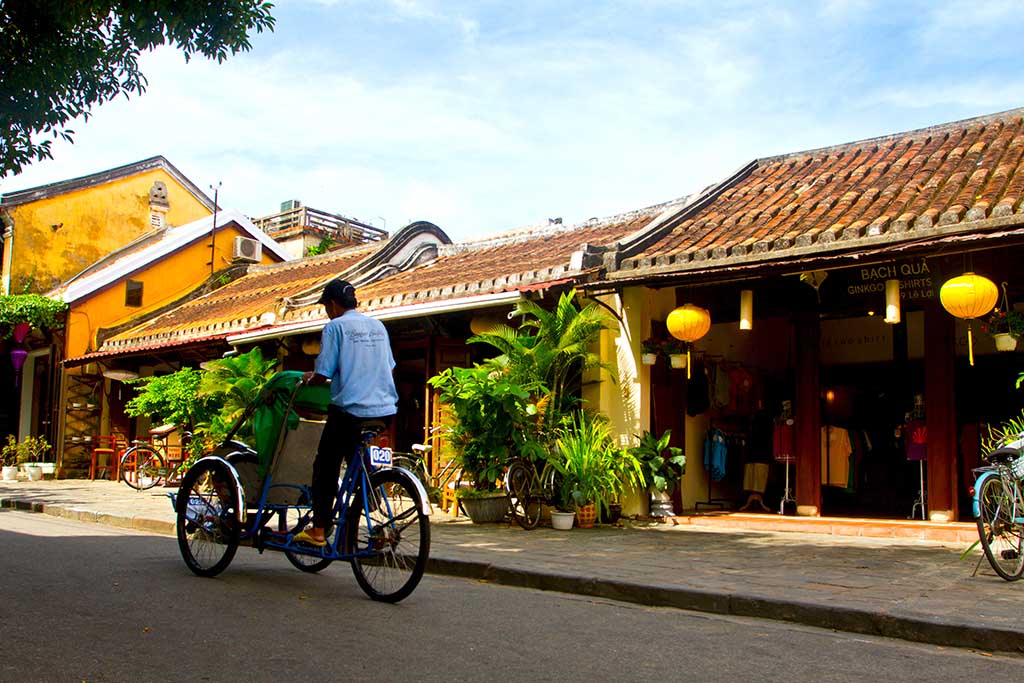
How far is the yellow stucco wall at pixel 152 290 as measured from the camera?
849 inches

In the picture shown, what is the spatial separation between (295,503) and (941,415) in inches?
282

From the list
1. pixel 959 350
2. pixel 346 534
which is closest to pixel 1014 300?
pixel 959 350

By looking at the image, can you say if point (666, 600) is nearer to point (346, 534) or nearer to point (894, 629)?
point (894, 629)

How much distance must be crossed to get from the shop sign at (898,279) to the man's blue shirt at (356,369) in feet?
19.2

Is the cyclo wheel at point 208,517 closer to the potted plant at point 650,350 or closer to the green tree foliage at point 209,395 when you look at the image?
the green tree foliage at point 209,395

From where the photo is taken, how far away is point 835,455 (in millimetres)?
12141

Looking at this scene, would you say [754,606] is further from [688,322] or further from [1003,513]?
[688,322]

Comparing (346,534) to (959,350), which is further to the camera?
(959,350)

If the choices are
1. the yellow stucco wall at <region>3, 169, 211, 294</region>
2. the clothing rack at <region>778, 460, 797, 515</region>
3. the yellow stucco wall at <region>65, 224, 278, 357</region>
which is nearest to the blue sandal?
the clothing rack at <region>778, 460, 797, 515</region>

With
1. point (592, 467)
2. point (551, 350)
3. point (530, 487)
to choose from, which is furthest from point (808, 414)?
point (530, 487)

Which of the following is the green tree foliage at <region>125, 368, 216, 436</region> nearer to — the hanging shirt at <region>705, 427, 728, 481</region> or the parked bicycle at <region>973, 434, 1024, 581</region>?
the hanging shirt at <region>705, 427, 728, 481</region>

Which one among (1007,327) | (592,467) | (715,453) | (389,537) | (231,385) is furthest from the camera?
(231,385)

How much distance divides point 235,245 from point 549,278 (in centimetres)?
1511

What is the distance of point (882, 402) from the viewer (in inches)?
522
